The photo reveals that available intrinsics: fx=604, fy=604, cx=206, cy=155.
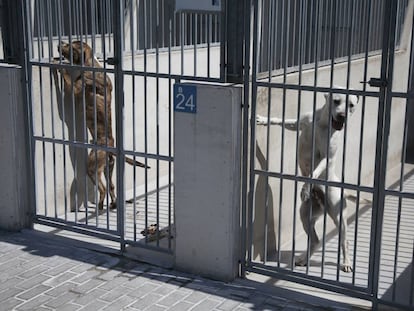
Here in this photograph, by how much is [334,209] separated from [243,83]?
1.79m

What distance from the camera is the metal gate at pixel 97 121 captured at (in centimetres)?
527

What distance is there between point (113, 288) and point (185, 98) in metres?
1.64

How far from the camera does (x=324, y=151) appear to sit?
5.72 m

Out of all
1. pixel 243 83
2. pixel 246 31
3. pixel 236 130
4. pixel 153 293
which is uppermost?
pixel 246 31

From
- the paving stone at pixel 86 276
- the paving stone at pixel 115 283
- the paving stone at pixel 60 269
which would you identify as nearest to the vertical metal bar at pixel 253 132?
the paving stone at pixel 115 283

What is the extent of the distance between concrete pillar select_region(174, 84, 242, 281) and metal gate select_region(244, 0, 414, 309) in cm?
17

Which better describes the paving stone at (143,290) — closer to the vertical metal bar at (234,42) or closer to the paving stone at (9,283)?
the paving stone at (9,283)

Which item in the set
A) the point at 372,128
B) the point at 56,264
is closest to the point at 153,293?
the point at 56,264

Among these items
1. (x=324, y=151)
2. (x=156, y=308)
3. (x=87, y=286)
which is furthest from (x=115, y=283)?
(x=324, y=151)

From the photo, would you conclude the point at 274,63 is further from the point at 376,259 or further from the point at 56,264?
the point at 56,264

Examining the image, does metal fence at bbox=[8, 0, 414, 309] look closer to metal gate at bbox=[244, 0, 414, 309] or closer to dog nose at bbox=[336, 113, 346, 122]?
metal gate at bbox=[244, 0, 414, 309]

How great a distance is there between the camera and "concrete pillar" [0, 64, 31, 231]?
586cm

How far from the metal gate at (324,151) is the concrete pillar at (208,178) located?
0.17 meters

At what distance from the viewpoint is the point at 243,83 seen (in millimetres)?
4742
